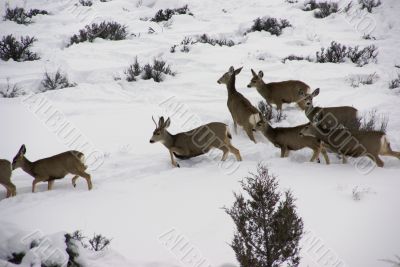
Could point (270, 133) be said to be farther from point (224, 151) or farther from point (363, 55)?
point (363, 55)

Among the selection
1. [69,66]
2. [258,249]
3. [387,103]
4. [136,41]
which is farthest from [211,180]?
[136,41]

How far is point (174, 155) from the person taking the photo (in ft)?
24.3

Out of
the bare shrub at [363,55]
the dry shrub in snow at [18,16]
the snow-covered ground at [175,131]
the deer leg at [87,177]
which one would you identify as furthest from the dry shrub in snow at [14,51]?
the bare shrub at [363,55]

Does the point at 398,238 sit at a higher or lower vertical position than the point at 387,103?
higher

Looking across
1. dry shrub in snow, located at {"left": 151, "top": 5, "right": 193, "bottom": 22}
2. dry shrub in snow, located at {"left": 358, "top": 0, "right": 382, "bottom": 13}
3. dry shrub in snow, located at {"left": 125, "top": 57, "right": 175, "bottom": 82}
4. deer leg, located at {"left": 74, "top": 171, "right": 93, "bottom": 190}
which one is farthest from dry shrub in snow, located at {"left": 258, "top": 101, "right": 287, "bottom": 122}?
dry shrub in snow, located at {"left": 358, "top": 0, "right": 382, "bottom": 13}

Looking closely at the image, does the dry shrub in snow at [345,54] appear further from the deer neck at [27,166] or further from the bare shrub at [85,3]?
the bare shrub at [85,3]

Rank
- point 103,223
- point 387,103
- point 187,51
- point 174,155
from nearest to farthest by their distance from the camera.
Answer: point 103,223
point 174,155
point 387,103
point 187,51

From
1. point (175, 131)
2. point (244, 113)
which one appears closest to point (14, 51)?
point (175, 131)

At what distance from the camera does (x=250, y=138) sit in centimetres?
776

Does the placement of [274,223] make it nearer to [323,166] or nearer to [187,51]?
[323,166]

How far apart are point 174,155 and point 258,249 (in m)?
4.03

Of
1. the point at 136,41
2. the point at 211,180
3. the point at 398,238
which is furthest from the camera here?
the point at 136,41

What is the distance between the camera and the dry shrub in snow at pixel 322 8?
16.5m

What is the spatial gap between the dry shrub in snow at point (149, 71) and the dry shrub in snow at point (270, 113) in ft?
10.8
